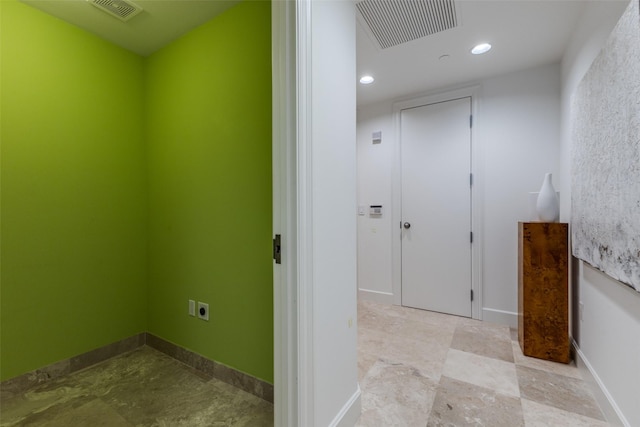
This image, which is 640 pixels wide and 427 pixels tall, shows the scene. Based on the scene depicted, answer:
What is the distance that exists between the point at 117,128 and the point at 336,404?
8.10ft

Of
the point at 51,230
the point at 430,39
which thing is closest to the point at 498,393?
the point at 430,39

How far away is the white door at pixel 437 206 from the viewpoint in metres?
3.00

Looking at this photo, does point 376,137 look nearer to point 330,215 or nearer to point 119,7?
point 330,215

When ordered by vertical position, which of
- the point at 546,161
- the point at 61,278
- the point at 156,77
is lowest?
the point at 61,278

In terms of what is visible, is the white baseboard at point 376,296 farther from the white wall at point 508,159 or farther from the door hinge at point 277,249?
the door hinge at point 277,249

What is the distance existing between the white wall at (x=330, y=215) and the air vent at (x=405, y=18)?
46 cm

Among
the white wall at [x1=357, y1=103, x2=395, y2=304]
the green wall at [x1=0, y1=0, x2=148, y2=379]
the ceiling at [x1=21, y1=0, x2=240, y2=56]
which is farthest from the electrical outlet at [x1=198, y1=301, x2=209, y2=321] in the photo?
the white wall at [x1=357, y1=103, x2=395, y2=304]

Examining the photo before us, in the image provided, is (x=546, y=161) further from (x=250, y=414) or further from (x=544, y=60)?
(x=250, y=414)

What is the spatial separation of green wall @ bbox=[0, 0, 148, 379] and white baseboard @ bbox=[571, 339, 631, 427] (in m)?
3.11

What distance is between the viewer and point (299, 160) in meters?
1.10

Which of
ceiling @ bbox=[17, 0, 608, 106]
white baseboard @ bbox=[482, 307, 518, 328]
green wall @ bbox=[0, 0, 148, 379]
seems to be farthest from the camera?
white baseboard @ bbox=[482, 307, 518, 328]

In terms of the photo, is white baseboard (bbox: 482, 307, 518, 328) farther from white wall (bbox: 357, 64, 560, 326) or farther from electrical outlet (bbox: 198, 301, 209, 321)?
electrical outlet (bbox: 198, 301, 209, 321)

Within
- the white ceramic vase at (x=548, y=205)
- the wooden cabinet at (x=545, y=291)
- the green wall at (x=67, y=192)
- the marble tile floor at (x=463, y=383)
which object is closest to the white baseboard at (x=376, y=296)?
the marble tile floor at (x=463, y=383)

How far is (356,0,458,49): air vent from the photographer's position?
1825 millimetres
